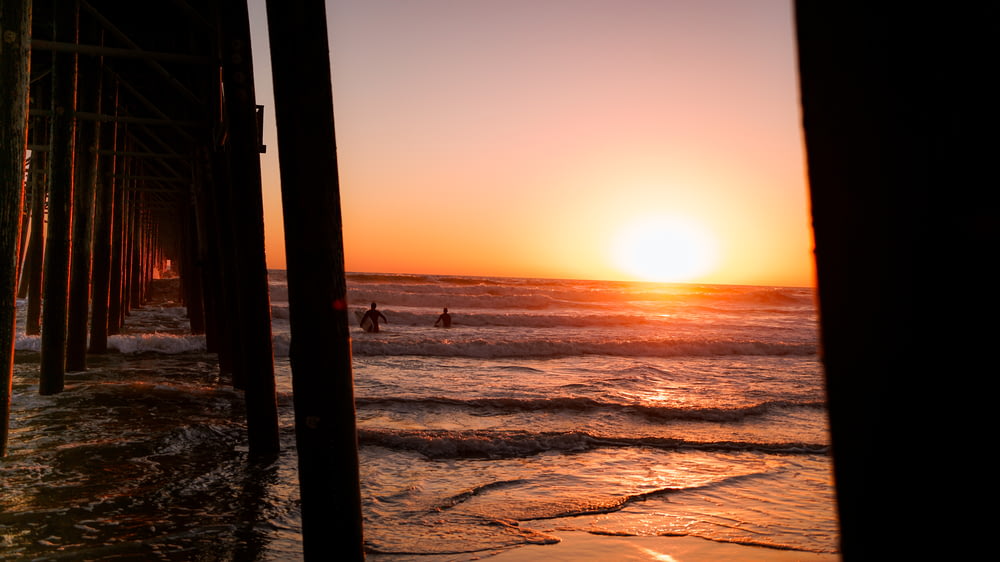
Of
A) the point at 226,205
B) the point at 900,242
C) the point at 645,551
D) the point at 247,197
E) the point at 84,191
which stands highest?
the point at 84,191

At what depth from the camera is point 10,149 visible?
4.68 metres

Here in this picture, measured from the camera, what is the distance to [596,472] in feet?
19.7

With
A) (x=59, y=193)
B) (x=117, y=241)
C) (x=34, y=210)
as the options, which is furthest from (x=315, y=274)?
(x=34, y=210)

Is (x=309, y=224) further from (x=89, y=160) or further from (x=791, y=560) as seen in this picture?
(x=89, y=160)

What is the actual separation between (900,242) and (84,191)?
1019cm

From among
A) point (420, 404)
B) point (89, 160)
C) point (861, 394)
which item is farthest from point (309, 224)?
point (89, 160)

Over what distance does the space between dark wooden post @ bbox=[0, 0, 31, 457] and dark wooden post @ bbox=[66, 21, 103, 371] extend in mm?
3896

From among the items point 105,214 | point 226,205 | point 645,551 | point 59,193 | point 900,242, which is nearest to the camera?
point 900,242

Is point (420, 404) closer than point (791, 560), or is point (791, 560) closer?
point (791, 560)

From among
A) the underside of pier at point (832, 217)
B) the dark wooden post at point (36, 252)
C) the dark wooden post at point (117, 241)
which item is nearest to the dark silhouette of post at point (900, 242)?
the underside of pier at point (832, 217)

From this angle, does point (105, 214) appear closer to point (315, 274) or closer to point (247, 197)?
point (247, 197)

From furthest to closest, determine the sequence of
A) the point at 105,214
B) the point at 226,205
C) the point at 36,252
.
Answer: the point at 36,252, the point at 105,214, the point at 226,205

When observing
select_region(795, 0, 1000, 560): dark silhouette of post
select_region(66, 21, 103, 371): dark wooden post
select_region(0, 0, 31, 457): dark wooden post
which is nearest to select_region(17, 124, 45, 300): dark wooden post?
select_region(66, 21, 103, 371): dark wooden post

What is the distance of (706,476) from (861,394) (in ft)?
18.8
